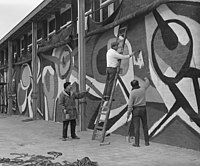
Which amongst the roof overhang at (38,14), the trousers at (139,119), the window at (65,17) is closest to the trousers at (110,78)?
the trousers at (139,119)

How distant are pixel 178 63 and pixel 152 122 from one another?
6.14 feet

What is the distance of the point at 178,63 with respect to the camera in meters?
7.84

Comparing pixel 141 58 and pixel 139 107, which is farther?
pixel 141 58

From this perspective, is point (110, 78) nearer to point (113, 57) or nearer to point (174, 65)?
point (113, 57)

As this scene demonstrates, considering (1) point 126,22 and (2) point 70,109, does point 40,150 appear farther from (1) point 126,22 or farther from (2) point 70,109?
(1) point 126,22

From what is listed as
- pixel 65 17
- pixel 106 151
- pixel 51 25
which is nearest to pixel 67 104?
pixel 106 151

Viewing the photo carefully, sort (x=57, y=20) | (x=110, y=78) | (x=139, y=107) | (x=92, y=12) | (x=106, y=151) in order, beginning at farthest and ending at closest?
(x=57, y=20) → (x=92, y=12) → (x=110, y=78) → (x=139, y=107) → (x=106, y=151)

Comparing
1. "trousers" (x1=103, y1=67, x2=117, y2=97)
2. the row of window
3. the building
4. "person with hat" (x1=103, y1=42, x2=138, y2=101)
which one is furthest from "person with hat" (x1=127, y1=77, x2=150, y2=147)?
the row of window

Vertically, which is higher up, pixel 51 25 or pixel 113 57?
pixel 51 25

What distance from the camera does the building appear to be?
7.53m

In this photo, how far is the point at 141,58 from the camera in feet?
30.3

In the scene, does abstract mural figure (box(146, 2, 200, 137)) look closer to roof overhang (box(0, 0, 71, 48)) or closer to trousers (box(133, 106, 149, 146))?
trousers (box(133, 106, 149, 146))

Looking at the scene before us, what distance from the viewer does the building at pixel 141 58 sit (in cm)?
753

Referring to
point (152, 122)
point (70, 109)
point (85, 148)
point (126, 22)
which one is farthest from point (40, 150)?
point (126, 22)
